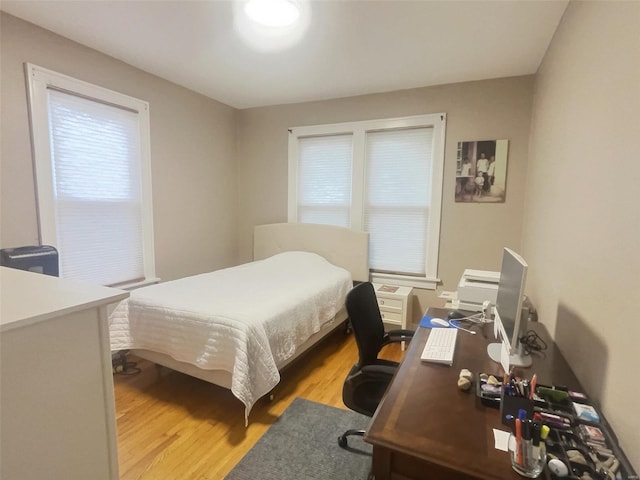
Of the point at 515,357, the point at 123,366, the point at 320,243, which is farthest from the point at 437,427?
the point at 320,243

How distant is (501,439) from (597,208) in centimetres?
96

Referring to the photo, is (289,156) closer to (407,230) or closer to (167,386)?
(407,230)

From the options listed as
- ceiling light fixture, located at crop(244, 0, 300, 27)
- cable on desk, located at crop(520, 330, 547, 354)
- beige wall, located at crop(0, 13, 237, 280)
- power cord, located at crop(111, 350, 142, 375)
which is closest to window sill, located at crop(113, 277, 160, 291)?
beige wall, located at crop(0, 13, 237, 280)

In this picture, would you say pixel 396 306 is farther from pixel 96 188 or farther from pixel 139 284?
pixel 96 188

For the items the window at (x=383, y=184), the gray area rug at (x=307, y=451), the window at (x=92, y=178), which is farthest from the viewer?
the window at (x=383, y=184)

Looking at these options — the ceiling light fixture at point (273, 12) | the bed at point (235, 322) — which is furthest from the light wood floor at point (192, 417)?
the ceiling light fixture at point (273, 12)

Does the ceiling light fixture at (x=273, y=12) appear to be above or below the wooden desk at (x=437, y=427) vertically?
above

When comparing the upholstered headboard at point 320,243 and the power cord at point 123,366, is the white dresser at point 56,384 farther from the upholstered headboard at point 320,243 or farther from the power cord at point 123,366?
the upholstered headboard at point 320,243

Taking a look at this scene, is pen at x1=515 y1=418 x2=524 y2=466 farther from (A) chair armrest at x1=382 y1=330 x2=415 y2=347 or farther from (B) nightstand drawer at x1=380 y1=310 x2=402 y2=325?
(B) nightstand drawer at x1=380 y1=310 x2=402 y2=325

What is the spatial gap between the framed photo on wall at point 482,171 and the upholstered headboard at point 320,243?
3.57 feet

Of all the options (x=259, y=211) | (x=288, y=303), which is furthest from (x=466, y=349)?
(x=259, y=211)

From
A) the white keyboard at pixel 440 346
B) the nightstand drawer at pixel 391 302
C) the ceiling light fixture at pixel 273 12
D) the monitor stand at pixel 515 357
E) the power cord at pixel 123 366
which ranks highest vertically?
the ceiling light fixture at pixel 273 12

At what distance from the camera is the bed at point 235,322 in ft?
6.34

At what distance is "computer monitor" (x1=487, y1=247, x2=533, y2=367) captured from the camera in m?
1.18
